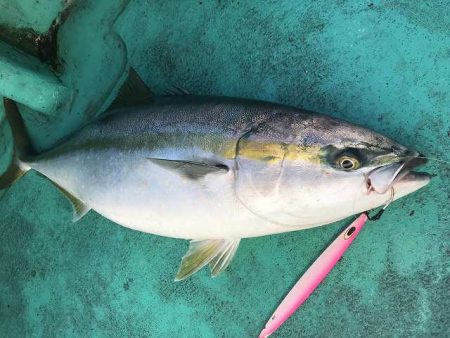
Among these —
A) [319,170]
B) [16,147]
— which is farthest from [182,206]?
[16,147]

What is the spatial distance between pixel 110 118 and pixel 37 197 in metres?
0.86

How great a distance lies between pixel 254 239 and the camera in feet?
7.07

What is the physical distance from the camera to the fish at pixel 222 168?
161 centimetres

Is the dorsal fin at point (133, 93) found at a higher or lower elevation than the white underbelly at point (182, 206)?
higher

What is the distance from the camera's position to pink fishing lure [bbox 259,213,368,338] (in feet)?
6.48

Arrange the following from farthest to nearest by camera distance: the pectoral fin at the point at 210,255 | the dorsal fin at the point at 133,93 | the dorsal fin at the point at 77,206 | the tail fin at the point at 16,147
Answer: the tail fin at the point at 16,147 → the dorsal fin at the point at 77,206 → the dorsal fin at the point at 133,93 → the pectoral fin at the point at 210,255

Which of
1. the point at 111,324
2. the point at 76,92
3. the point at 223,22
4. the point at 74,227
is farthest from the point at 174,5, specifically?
the point at 111,324

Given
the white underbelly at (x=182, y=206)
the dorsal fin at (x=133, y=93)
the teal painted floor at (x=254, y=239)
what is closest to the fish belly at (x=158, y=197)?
the white underbelly at (x=182, y=206)

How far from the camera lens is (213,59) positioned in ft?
7.43

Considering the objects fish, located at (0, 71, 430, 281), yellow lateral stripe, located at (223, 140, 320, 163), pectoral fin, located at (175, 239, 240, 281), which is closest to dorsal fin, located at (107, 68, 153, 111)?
fish, located at (0, 71, 430, 281)

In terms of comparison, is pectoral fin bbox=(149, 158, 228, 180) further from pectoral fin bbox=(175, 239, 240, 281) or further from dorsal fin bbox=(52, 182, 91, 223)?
dorsal fin bbox=(52, 182, 91, 223)

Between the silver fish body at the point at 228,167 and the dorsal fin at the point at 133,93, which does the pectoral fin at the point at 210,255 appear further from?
the dorsal fin at the point at 133,93

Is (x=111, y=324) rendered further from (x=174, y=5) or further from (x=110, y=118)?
(x=174, y=5)

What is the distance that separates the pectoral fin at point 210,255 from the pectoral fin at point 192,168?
357 millimetres
